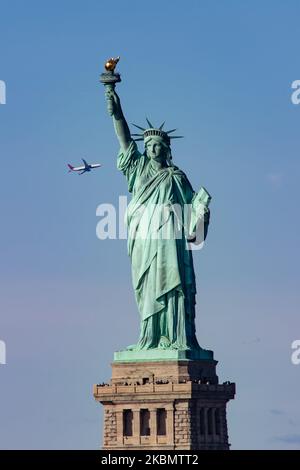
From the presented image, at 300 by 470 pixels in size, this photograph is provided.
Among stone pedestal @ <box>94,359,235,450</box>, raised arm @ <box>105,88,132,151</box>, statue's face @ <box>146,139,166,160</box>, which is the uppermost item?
raised arm @ <box>105,88,132,151</box>

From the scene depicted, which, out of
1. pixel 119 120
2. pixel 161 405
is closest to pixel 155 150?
pixel 119 120

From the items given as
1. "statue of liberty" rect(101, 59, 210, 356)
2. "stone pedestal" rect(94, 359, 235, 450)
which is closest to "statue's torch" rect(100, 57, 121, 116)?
"statue of liberty" rect(101, 59, 210, 356)

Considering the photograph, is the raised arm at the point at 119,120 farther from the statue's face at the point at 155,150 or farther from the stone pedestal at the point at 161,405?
the stone pedestal at the point at 161,405

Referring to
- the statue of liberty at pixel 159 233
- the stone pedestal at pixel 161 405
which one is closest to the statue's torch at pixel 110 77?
the statue of liberty at pixel 159 233

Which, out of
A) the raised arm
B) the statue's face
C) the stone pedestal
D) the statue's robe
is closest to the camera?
the stone pedestal

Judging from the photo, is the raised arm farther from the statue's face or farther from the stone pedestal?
the stone pedestal
